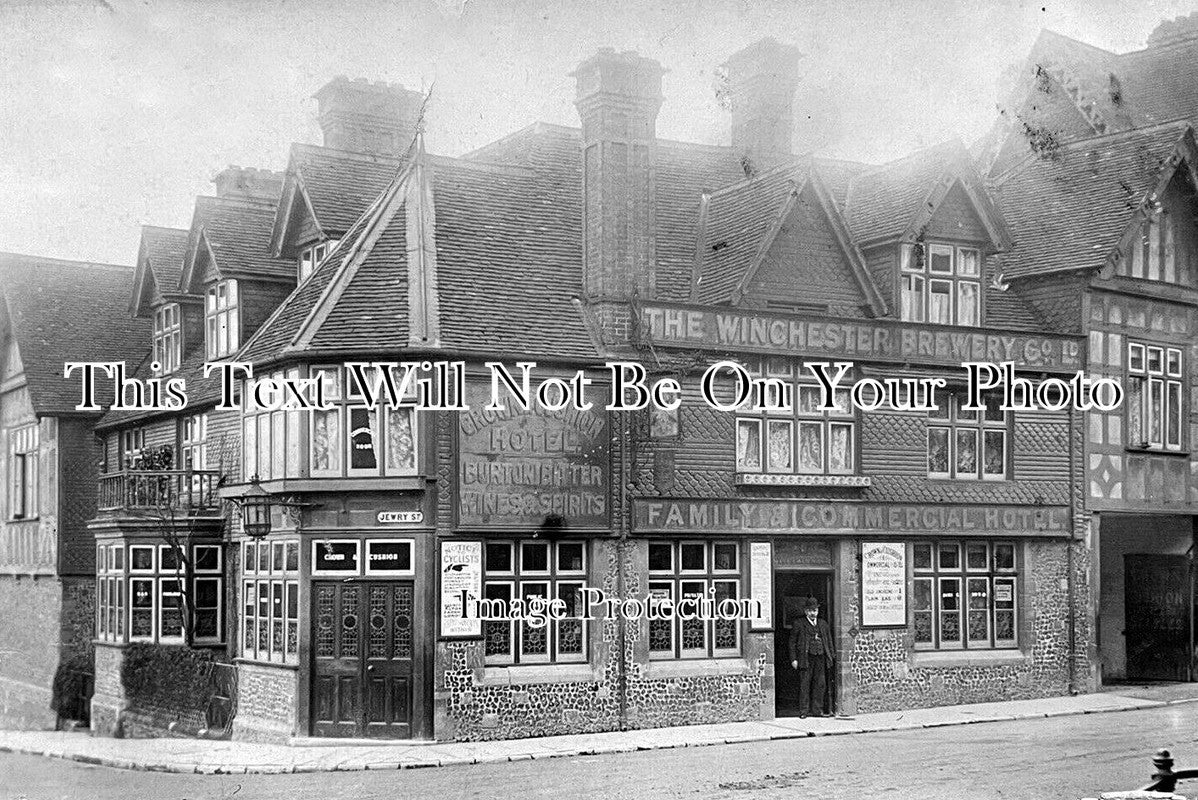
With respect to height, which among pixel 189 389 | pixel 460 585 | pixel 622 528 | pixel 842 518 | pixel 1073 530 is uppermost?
pixel 189 389

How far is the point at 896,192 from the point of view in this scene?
87.5 feet

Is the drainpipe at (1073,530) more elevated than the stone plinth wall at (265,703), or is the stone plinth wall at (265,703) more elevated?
the drainpipe at (1073,530)

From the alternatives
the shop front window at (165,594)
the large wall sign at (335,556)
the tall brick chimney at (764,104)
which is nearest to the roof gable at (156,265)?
the shop front window at (165,594)

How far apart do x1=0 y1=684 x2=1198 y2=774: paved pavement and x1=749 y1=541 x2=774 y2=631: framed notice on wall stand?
156cm

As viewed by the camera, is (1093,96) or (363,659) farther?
(1093,96)

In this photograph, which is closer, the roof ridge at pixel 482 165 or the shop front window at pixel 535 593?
the shop front window at pixel 535 593

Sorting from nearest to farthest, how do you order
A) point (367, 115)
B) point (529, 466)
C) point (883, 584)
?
point (529, 466)
point (883, 584)
point (367, 115)

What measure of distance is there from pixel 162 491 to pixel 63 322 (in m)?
7.74

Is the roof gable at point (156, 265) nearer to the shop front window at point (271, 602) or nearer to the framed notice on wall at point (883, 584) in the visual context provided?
the shop front window at point (271, 602)

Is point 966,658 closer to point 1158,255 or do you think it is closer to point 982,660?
point 982,660

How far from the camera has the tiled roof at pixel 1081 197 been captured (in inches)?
1062

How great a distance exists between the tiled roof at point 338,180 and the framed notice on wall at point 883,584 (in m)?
10.5

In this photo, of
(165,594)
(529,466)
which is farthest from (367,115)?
(529,466)

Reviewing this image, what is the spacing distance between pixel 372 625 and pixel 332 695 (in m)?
1.21
